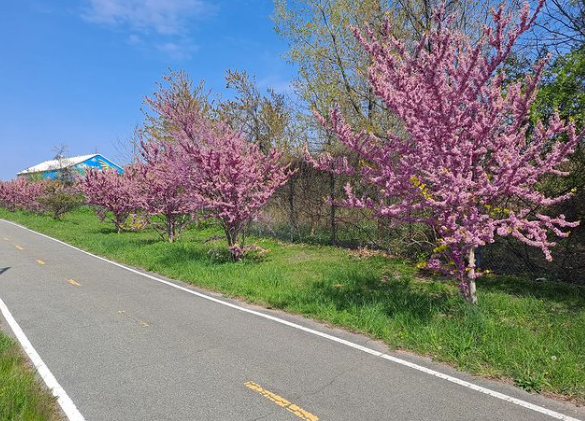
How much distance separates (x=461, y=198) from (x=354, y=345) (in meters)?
2.47

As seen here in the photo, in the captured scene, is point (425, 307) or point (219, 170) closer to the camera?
point (425, 307)

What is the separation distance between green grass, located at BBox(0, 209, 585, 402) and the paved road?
386 millimetres

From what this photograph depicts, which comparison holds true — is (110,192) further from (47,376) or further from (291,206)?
(47,376)

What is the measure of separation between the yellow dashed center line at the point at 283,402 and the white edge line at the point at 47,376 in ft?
5.55

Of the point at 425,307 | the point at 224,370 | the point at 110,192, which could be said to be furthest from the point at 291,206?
the point at 110,192

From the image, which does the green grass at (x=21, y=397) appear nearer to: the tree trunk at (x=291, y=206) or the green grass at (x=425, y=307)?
the green grass at (x=425, y=307)

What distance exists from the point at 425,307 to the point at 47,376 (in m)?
5.48

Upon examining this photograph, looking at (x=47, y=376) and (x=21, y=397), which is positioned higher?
(x=21, y=397)

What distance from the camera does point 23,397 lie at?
12.9 ft

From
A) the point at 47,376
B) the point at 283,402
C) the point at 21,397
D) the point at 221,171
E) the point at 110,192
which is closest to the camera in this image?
the point at 21,397

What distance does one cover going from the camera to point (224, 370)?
4859 millimetres

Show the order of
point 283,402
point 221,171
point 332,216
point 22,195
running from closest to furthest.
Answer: point 283,402
point 221,171
point 332,216
point 22,195

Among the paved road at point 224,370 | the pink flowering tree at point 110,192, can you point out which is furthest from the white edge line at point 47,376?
the pink flowering tree at point 110,192

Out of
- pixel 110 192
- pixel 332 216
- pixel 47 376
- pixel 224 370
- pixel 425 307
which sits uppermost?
pixel 110 192
